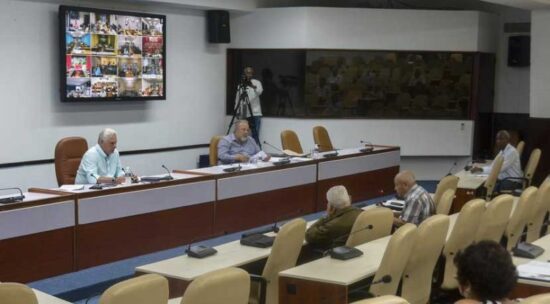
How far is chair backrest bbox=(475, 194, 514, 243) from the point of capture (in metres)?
6.02

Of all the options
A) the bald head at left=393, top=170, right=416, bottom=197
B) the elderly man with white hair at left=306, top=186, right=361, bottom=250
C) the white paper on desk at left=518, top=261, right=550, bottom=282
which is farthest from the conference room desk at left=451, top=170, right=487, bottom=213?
the white paper on desk at left=518, top=261, right=550, bottom=282

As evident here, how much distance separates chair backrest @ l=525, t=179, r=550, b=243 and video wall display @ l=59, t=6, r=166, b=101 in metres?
6.15

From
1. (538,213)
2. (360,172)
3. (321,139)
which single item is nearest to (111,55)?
(321,139)

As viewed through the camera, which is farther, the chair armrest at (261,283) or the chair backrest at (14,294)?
the chair armrest at (261,283)

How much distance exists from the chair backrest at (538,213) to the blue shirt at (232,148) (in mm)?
3626

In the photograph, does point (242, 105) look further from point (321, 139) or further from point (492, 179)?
point (492, 179)

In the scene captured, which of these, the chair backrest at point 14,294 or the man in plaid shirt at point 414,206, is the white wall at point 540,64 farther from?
the chair backrest at point 14,294

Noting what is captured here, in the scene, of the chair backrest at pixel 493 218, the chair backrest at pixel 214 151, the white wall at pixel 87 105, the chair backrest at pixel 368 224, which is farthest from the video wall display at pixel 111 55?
the chair backrest at pixel 493 218

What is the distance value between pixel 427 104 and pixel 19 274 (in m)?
9.00

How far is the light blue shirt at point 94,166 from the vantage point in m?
7.71

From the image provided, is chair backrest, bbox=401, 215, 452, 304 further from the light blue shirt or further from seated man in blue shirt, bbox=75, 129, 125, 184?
the light blue shirt

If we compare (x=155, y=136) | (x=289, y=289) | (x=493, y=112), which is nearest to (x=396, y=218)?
(x=289, y=289)

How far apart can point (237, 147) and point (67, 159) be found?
2.30 m

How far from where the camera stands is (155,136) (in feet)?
40.2
